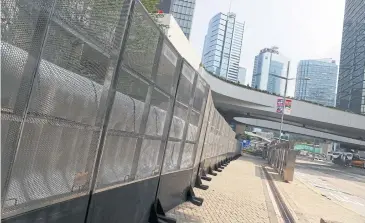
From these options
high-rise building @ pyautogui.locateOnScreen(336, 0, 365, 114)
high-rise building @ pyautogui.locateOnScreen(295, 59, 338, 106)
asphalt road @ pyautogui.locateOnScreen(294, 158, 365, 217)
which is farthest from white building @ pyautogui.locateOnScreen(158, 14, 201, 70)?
high-rise building @ pyautogui.locateOnScreen(336, 0, 365, 114)

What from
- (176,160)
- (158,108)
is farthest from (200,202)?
(158,108)

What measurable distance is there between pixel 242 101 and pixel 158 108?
4494 centimetres

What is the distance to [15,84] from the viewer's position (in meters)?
2.49

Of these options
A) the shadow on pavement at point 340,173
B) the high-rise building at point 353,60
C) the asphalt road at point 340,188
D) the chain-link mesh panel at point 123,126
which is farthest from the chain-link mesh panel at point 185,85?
the high-rise building at point 353,60

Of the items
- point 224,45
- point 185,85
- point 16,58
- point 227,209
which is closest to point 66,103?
point 16,58

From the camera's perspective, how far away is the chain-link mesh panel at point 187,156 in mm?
8605

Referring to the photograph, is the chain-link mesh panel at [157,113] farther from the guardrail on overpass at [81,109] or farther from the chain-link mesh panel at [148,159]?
the chain-link mesh panel at [148,159]

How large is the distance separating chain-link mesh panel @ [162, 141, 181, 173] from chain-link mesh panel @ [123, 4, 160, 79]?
2.21m

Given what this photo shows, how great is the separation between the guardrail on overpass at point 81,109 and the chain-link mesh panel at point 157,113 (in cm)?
2

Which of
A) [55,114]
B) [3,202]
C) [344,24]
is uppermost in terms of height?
[344,24]

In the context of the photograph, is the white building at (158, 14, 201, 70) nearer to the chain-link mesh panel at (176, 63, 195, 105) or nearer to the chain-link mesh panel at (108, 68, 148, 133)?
the chain-link mesh panel at (176, 63, 195, 105)

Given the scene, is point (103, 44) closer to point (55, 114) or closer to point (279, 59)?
point (55, 114)

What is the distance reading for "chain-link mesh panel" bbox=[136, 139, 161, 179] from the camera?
539 centimetres

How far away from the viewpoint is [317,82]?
88.7m
